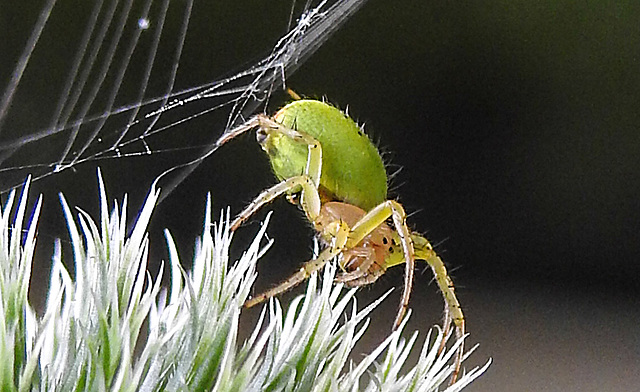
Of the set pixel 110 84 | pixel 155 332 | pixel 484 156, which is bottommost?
pixel 155 332

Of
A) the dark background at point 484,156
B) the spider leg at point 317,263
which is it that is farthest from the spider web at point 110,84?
the spider leg at point 317,263

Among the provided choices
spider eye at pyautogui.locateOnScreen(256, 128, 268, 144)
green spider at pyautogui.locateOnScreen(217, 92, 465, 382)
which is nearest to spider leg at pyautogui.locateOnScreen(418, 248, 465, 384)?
green spider at pyautogui.locateOnScreen(217, 92, 465, 382)

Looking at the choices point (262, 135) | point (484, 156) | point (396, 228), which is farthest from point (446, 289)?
point (484, 156)

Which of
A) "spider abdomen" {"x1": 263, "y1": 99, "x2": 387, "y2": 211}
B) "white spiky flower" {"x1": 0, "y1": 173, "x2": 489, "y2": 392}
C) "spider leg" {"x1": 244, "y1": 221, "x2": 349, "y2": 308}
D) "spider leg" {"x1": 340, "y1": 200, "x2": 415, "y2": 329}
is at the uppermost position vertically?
"spider abdomen" {"x1": 263, "y1": 99, "x2": 387, "y2": 211}

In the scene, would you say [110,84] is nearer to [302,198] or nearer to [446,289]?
[302,198]

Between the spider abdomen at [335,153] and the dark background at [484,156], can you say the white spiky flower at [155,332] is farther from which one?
the dark background at [484,156]

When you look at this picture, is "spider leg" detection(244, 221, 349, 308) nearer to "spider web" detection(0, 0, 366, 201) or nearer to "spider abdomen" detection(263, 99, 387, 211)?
"spider abdomen" detection(263, 99, 387, 211)
